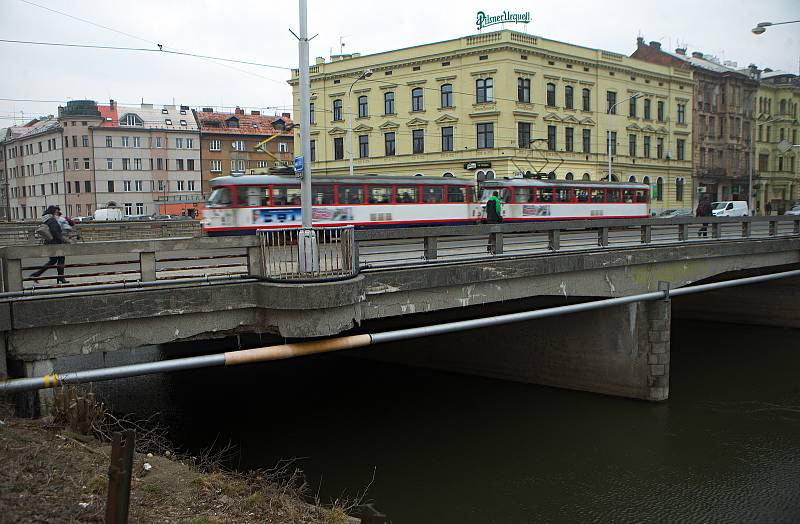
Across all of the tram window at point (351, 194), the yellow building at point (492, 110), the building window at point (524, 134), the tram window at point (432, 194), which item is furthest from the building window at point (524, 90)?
the tram window at point (351, 194)

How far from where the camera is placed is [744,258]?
2011 centimetres

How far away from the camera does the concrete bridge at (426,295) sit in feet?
29.8

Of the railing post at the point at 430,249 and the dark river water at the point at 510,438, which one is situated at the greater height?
the railing post at the point at 430,249

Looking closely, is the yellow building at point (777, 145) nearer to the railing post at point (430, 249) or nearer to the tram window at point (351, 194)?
the tram window at point (351, 194)

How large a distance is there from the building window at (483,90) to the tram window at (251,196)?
28.1 metres

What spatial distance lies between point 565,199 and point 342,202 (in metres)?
13.9

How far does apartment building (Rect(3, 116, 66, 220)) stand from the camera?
80.6 meters

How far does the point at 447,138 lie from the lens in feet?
171

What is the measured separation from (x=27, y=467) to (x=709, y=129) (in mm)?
72766

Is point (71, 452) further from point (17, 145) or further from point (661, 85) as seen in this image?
point (17, 145)

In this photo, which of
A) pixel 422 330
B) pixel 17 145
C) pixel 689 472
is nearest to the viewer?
pixel 422 330

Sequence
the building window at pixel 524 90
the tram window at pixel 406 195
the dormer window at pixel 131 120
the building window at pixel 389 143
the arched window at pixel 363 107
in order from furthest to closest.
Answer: the dormer window at pixel 131 120, the arched window at pixel 363 107, the building window at pixel 389 143, the building window at pixel 524 90, the tram window at pixel 406 195

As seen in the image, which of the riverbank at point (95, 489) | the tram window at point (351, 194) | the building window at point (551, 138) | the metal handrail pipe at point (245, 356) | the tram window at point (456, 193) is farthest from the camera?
the building window at point (551, 138)

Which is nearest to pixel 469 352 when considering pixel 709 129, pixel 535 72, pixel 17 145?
pixel 535 72
